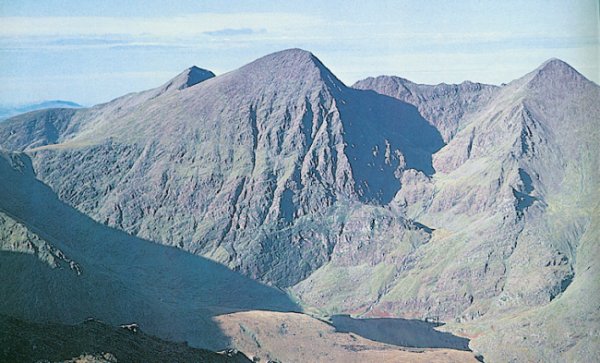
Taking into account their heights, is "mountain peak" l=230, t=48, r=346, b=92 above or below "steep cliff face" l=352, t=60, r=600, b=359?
above

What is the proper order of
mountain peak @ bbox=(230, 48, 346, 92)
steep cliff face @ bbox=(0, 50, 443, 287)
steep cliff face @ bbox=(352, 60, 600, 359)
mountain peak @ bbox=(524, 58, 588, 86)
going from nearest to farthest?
steep cliff face @ bbox=(352, 60, 600, 359) < steep cliff face @ bbox=(0, 50, 443, 287) < mountain peak @ bbox=(524, 58, 588, 86) < mountain peak @ bbox=(230, 48, 346, 92)

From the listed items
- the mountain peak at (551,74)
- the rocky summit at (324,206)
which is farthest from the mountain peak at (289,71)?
the mountain peak at (551,74)

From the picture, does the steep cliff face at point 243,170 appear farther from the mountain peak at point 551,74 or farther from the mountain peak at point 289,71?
the mountain peak at point 551,74

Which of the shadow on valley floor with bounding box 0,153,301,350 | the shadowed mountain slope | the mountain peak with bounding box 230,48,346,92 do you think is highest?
the mountain peak with bounding box 230,48,346,92

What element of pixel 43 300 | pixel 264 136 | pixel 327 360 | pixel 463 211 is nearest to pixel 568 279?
pixel 463 211

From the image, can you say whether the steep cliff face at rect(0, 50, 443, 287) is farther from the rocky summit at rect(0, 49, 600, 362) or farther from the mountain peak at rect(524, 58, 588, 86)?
the mountain peak at rect(524, 58, 588, 86)

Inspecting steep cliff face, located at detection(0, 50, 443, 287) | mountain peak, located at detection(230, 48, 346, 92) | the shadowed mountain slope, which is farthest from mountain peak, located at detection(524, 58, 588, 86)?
the shadowed mountain slope

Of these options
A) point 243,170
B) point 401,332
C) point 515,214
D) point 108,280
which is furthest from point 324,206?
point 108,280
